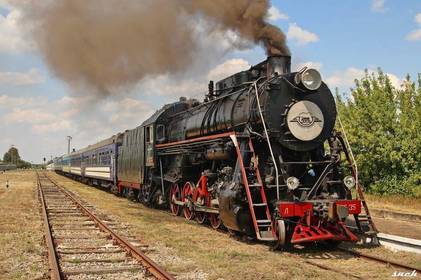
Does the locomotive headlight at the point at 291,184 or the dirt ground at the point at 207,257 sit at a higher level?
the locomotive headlight at the point at 291,184

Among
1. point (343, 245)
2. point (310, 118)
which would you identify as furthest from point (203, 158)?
point (343, 245)

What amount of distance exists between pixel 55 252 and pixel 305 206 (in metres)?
4.59

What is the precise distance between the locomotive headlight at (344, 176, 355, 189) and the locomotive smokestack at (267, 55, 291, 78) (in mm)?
2659

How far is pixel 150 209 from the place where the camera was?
16672 millimetres

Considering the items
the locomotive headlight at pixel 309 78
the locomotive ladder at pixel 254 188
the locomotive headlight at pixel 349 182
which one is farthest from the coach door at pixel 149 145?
the locomotive headlight at pixel 349 182

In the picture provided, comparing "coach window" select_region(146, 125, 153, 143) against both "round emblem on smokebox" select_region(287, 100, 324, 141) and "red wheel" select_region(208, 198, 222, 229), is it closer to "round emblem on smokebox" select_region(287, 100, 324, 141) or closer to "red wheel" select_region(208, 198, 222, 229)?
"red wheel" select_region(208, 198, 222, 229)

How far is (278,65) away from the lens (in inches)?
402

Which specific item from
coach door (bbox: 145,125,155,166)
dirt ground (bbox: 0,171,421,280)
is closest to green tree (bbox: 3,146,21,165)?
coach door (bbox: 145,125,155,166)

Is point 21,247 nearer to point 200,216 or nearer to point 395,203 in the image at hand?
point 200,216

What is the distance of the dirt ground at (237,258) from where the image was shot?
6887 mm

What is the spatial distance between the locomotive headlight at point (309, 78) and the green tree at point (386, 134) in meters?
9.86

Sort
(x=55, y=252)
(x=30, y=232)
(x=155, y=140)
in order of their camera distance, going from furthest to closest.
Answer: (x=155, y=140), (x=30, y=232), (x=55, y=252)

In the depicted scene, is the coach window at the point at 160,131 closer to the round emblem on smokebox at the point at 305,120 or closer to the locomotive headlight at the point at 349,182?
the round emblem on smokebox at the point at 305,120

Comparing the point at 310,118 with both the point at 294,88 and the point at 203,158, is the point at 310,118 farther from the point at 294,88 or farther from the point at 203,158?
the point at 203,158
